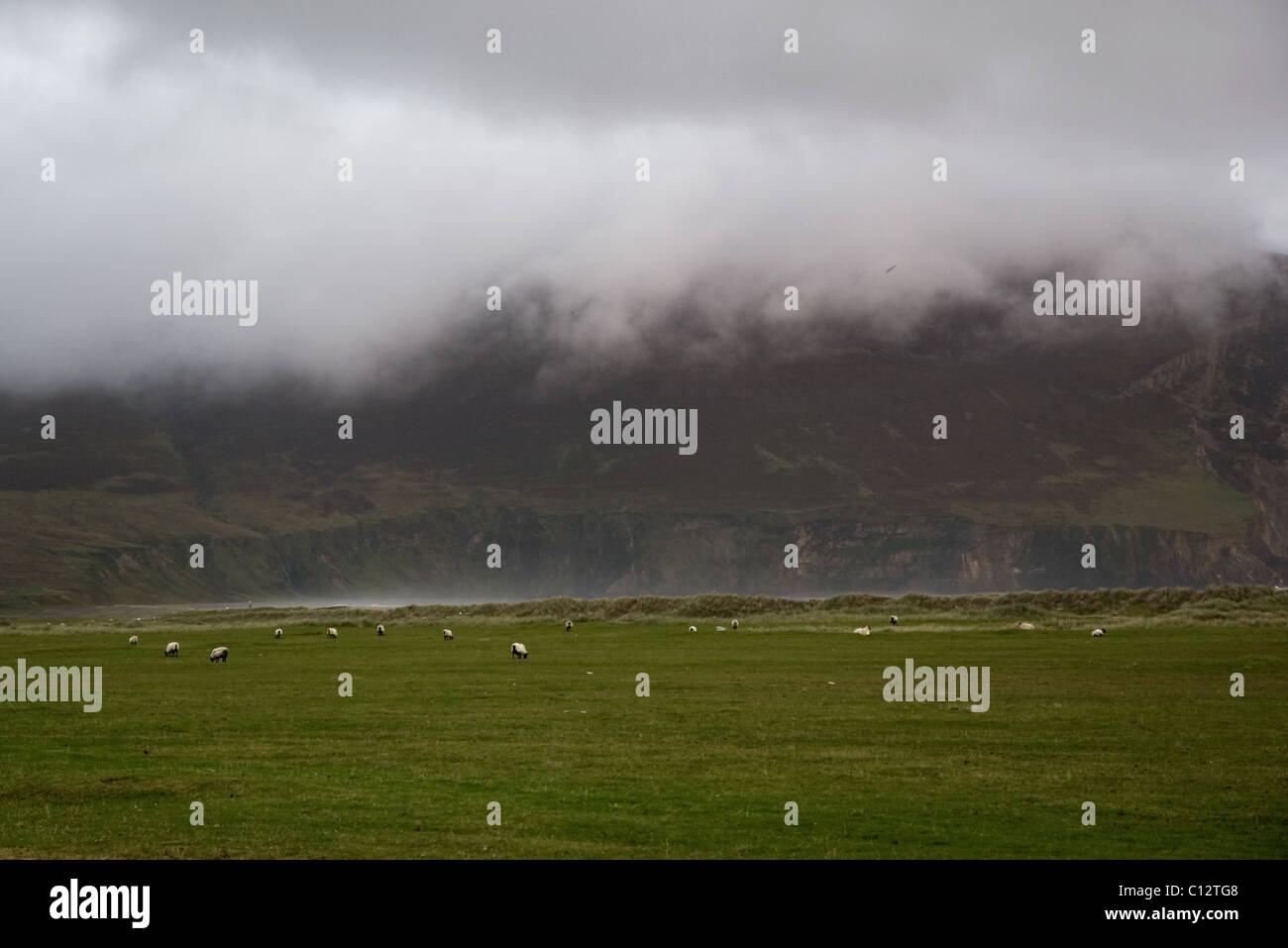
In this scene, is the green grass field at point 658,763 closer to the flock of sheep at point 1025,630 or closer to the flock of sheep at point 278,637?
the flock of sheep at point 278,637

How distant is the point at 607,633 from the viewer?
95.9 metres

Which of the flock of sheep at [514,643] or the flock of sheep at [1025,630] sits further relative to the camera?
the flock of sheep at [1025,630]

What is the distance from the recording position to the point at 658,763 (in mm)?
31297

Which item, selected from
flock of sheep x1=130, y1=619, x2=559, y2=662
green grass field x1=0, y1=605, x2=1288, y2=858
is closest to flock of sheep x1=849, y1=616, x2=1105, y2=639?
flock of sheep x1=130, y1=619, x2=559, y2=662

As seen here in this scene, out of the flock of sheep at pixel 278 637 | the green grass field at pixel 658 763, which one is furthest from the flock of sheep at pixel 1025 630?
the green grass field at pixel 658 763

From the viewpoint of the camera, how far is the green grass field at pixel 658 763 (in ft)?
76.5

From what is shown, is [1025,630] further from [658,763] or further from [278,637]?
[658,763]

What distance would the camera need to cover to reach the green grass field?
23312 mm

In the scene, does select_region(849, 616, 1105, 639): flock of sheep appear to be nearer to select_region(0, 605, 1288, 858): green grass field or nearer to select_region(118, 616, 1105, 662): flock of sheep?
select_region(118, 616, 1105, 662): flock of sheep

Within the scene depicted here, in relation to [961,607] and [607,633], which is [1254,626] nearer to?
[961,607]
